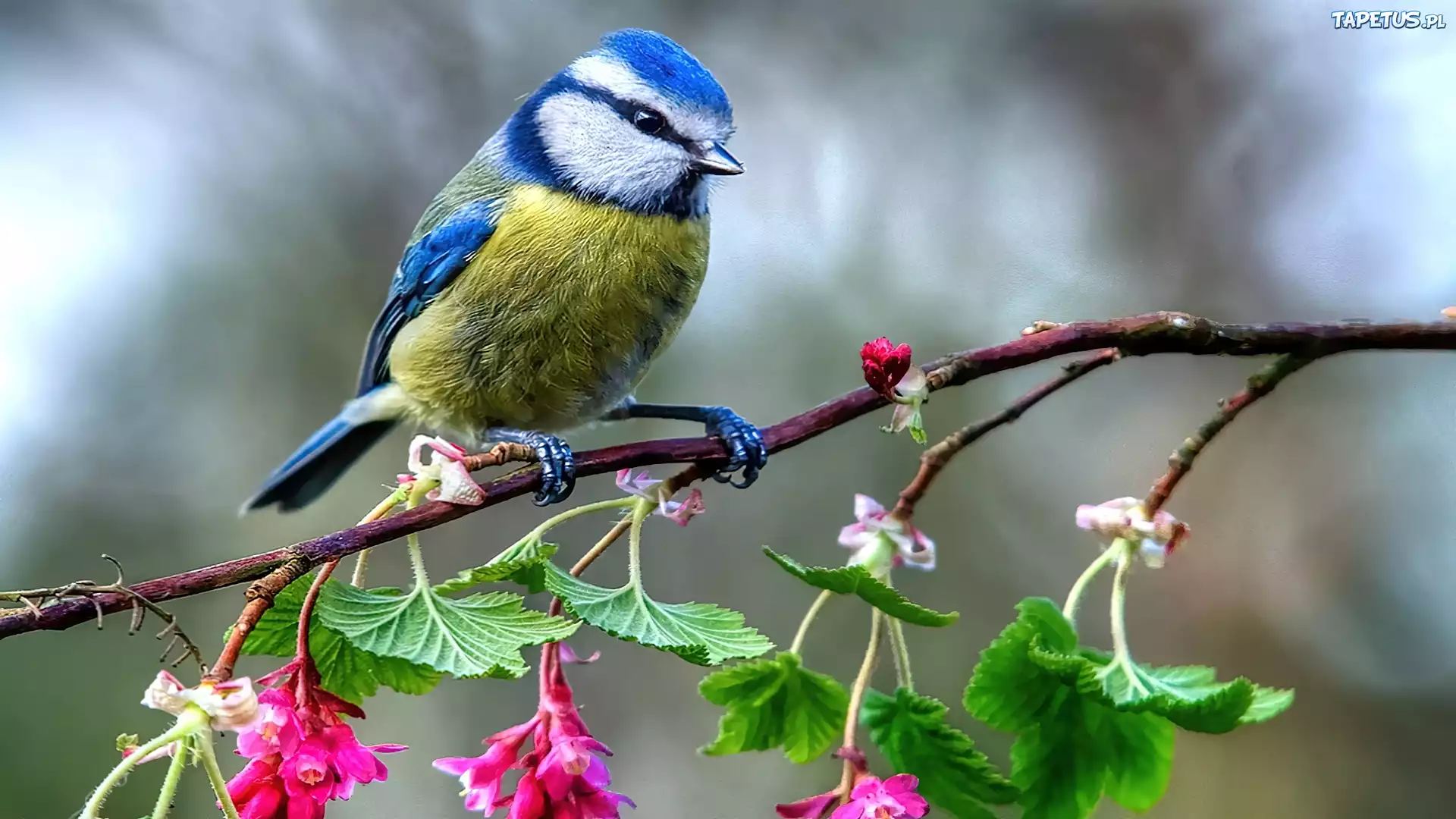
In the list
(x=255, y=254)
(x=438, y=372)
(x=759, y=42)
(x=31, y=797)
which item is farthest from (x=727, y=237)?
(x=31, y=797)

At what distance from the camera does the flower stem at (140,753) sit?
0.38 m

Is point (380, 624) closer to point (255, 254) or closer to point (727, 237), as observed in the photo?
point (727, 237)

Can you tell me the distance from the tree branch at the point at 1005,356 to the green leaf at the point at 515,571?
3 centimetres

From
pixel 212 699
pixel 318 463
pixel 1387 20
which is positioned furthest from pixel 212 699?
pixel 1387 20

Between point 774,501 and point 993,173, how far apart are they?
1.94 feet

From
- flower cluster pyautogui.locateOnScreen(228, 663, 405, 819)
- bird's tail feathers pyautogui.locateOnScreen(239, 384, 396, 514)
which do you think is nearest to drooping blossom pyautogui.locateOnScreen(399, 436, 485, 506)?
flower cluster pyautogui.locateOnScreen(228, 663, 405, 819)

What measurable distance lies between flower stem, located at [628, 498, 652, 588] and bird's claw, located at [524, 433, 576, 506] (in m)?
0.07

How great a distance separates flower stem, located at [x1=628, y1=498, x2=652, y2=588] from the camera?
0.56 m

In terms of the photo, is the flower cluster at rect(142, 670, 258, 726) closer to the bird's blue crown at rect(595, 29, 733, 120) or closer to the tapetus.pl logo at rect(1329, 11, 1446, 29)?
the bird's blue crown at rect(595, 29, 733, 120)

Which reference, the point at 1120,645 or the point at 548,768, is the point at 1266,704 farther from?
the point at 548,768

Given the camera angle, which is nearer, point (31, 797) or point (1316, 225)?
point (1316, 225)

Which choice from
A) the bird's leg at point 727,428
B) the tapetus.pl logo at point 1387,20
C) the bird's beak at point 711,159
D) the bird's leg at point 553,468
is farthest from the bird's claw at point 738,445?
the tapetus.pl logo at point 1387,20

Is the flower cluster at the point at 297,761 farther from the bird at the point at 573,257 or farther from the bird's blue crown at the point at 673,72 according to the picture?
the bird's blue crown at the point at 673,72

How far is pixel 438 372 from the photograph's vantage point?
95 centimetres
